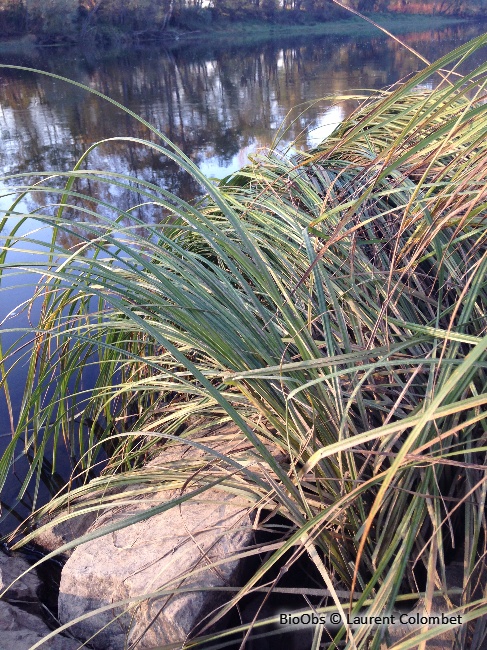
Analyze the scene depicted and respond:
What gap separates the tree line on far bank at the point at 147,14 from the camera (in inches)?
719

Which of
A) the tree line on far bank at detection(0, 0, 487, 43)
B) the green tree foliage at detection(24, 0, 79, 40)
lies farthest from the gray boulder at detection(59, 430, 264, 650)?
the green tree foliage at detection(24, 0, 79, 40)

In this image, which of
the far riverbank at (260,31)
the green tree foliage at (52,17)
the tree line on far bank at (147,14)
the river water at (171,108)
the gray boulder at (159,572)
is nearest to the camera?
the gray boulder at (159,572)

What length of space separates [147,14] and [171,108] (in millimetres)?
15906

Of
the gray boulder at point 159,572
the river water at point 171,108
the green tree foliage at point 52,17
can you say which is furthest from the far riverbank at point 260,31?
the gray boulder at point 159,572

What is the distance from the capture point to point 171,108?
7.85m

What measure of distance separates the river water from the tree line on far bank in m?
3.03

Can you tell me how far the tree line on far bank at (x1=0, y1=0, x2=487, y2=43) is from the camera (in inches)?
719

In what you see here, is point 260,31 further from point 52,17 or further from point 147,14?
point 52,17

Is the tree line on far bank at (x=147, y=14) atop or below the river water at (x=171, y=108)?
atop

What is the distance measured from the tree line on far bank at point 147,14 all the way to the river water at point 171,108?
3.03 metres

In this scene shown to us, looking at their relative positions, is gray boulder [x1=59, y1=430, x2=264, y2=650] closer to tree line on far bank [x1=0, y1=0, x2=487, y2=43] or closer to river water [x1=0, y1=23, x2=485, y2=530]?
river water [x1=0, y1=23, x2=485, y2=530]

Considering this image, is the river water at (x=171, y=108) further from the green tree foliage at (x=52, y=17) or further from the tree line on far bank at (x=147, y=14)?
the tree line on far bank at (x=147, y=14)

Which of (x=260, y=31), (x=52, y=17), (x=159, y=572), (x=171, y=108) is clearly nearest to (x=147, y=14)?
(x=52, y=17)

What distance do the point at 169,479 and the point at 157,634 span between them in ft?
0.96
